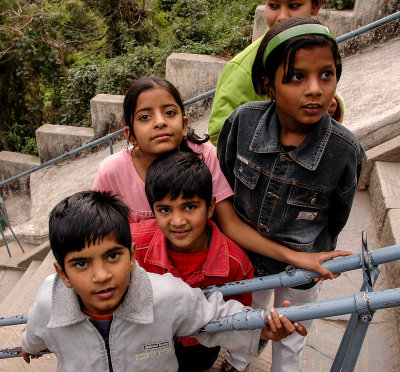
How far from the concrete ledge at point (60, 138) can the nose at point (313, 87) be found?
15.3 ft

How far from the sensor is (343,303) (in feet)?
3.39

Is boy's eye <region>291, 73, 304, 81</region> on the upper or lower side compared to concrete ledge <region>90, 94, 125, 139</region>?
upper

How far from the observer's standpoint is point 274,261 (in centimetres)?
158

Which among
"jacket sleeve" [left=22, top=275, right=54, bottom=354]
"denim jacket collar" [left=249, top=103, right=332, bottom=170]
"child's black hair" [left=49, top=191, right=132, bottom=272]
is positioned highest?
"denim jacket collar" [left=249, top=103, right=332, bottom=170]

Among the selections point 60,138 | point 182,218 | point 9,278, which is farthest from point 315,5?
point 60,138

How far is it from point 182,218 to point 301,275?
48cm

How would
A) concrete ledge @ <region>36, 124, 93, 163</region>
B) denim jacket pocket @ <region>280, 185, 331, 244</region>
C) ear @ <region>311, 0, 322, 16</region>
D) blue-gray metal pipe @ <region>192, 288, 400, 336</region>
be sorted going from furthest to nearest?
concrete ledge @ <region>36, 124, 93, 163</region>, ear @ <region>311, 0, 322, 16</region>, denim jacket pocket @ <region>280, 185, 331, 244</region>, blue-gray metal pipe @ <region>192, 288, 400, 336</region>

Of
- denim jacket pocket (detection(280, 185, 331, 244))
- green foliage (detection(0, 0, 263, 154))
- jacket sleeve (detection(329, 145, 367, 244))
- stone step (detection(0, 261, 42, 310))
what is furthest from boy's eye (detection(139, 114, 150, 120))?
green foliage (detection(0, 0, 263, 154))

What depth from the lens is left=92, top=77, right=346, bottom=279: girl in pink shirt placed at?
5.28 ft

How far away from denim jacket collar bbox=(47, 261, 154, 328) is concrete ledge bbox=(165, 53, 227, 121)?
150 inches

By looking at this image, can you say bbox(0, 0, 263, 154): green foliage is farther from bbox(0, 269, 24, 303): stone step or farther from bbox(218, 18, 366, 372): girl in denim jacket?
bbox(218, 18, 366, 372): girl in denim jacket

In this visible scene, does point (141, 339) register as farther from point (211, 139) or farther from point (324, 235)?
point (211, 139)

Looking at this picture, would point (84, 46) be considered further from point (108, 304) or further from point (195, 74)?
point (108, 304)

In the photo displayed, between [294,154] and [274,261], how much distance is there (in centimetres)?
47
